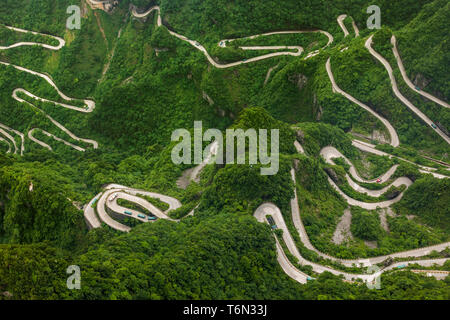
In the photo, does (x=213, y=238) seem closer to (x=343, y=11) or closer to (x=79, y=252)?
(x=79, y=252)

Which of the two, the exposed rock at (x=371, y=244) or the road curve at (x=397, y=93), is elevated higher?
the road curve at (x=397, y=93)

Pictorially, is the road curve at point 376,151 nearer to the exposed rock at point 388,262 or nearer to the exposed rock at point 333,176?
the exposed rock at point 333,176

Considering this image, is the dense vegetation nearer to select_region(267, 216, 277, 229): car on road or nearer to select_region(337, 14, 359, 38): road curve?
select_region(337, 14, 359, 38): road curve

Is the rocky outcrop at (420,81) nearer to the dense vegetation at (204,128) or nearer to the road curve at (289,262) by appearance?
the dense vegetation at (204,128)

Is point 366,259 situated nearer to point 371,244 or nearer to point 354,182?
point 371,244

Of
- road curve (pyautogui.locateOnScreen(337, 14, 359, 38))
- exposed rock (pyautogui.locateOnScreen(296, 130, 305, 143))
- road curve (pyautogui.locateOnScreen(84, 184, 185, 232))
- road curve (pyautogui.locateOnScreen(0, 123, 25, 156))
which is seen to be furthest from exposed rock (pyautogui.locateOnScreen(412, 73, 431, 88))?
road curve (pyautogui.locateOnScreen(0, 123, 25, 156))

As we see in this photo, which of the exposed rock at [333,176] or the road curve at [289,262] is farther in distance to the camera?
the exposed rock at [333,176]

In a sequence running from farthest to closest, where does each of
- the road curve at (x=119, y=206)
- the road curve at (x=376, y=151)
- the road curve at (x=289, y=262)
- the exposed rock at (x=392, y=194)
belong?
the road curve at (x=376, y=151)
the exposed rock at (x=392, y=194)
the road curve at (x=119, y=206)
the road curve at (x=289, y=262)

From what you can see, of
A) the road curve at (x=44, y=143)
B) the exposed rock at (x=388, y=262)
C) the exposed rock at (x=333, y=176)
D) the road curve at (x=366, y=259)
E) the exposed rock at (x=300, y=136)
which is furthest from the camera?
the road curve at (x=44, y=143)

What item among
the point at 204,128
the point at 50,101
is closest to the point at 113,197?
the point at 204,128

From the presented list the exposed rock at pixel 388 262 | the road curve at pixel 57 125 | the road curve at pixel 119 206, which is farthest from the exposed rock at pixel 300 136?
the road curve at pixel 57 125

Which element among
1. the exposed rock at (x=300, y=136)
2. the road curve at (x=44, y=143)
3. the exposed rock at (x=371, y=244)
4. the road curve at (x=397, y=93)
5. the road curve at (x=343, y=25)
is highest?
the road curve at (x=343, y=25)
